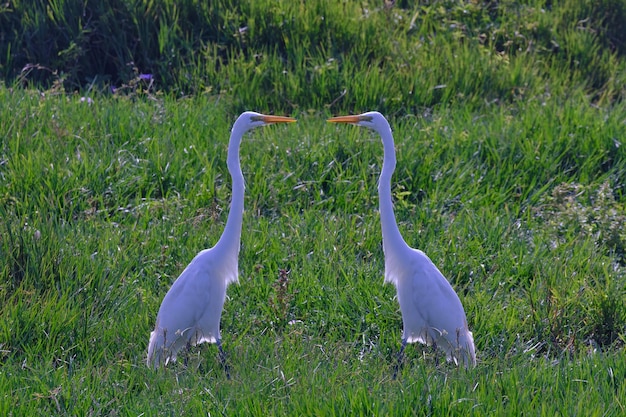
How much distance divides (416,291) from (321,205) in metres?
1.37

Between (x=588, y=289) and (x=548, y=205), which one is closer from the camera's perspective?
(x=588, y=289)

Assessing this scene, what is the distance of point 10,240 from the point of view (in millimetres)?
4570

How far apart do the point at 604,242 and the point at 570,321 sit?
0.85 metres

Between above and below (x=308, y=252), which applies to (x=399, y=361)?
above

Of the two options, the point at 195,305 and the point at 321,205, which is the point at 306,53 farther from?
the point at 195,305

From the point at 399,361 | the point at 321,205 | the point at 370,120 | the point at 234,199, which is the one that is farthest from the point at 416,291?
the point at 321,205

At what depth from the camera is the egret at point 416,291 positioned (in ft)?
13.9

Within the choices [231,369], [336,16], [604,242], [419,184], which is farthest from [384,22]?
[231,369]

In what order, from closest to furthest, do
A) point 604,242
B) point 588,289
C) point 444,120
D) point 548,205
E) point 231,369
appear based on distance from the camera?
1. point 231,369
2. point 588,289
3. point 604,242
4. point 548,205
5. point 444,120

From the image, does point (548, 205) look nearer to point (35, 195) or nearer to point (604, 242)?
point (604, 242)

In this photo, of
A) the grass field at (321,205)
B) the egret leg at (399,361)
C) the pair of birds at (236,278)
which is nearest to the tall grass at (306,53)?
the grass field at (321,205)

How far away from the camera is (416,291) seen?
4301 mm

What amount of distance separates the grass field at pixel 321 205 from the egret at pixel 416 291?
0.17 meters

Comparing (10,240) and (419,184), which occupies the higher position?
(10,240)
